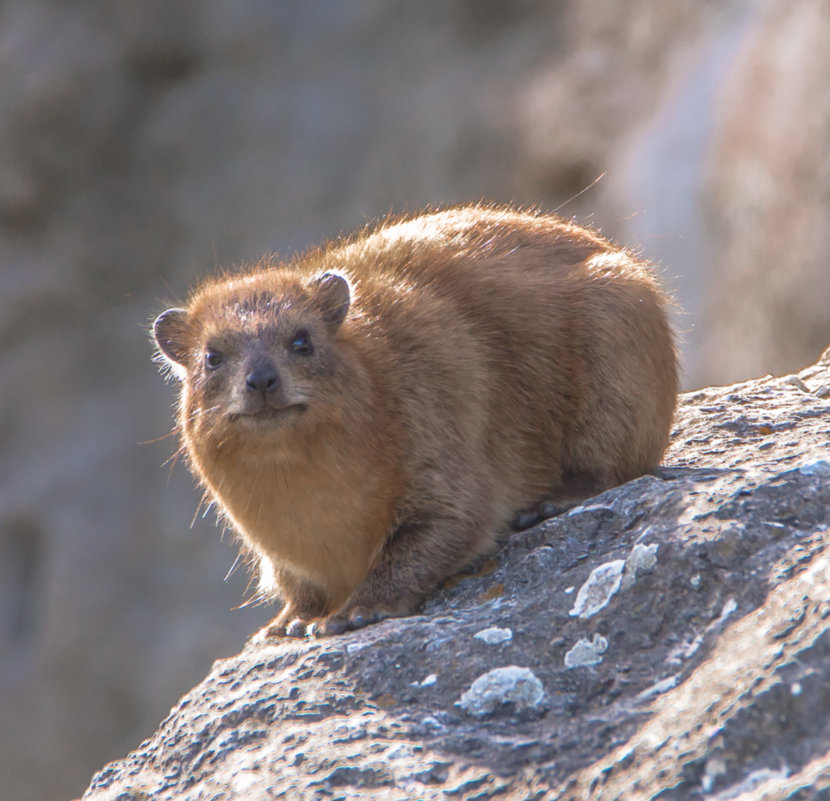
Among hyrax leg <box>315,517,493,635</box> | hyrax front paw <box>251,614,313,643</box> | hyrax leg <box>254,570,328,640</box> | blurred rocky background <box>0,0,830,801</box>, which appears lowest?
hyrax leg <box>315,517,493,635</box>

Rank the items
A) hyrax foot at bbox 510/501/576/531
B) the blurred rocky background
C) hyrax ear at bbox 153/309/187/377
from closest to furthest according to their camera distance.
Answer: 1. hyrax foot at bbox 510/501/576/531
2. hyrax ear at bbox 153/309/187/377
3. the blurred rocky background

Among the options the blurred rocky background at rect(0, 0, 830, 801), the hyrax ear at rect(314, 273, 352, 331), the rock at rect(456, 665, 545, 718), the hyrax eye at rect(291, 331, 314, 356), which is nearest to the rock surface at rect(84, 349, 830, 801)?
the rock at rect(456, 665, 545, 718)

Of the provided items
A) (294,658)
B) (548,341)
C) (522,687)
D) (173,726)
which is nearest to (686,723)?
(522,687)

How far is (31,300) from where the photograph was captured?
16109mm

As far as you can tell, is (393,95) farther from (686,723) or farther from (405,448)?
(686,723)

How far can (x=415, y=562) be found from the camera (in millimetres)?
4906

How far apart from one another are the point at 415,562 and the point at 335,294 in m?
1.23

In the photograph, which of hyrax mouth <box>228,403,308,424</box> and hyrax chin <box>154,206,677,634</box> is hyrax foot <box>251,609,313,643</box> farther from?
hyrax mouth <box>228,403,308,424</box>

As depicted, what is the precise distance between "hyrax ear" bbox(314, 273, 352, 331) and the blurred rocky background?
947 cm

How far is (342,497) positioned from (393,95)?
481 inches

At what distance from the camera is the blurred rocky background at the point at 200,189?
14.7 metres

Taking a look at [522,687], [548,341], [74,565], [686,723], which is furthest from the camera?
[74,565]

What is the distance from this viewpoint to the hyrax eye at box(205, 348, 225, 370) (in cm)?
514

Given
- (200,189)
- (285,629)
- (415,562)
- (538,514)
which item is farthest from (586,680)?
(200,189)
